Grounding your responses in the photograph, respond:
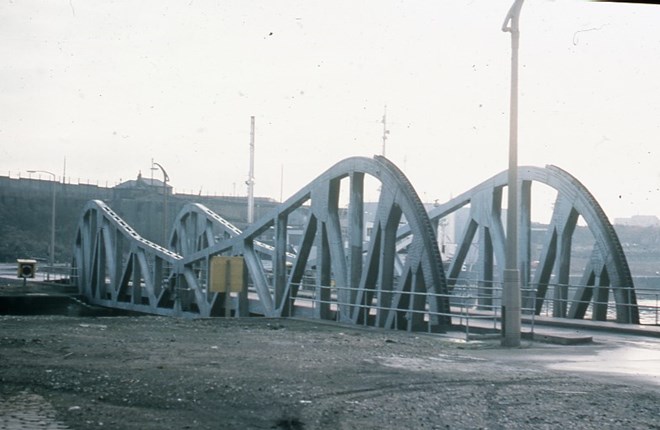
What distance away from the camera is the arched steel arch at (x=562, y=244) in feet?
92.1

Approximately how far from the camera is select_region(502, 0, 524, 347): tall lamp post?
63.0ft

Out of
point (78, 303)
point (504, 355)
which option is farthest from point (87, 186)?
point (504, 355)

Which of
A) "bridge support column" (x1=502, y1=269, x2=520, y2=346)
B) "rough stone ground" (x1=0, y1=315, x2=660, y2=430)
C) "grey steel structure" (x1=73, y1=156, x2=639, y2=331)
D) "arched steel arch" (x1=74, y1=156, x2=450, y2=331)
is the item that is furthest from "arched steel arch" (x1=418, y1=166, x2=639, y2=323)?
"rough stone ground" (x1=0, y1=315, x2=660, y2=430)

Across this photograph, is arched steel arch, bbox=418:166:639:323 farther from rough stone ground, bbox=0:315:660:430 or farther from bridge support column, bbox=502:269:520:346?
rough stone ground, bbox=0:315:660:430

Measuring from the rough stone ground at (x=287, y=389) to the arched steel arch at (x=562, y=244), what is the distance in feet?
36.4

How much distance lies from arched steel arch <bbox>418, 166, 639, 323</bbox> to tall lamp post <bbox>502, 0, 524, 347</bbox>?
5.64 metres

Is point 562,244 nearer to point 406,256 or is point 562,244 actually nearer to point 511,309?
point 406,256

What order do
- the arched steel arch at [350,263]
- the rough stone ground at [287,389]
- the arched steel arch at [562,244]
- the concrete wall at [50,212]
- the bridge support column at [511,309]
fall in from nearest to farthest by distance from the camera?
the rough stone ground at [287,389]
the bridge support column at [511,309]
the arched steel arch at [350,263]
the arched steel arch at [562,244]
the concrete wall at [50,212]

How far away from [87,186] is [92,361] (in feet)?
343

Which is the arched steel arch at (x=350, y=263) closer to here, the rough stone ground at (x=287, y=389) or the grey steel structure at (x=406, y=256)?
the grey steel structure at (x=406, y=256)

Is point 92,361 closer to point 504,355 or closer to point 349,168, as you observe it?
point 504,355

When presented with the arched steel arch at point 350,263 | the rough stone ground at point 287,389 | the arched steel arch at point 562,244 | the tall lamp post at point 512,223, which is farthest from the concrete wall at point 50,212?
the rough stone ground at point 287,389

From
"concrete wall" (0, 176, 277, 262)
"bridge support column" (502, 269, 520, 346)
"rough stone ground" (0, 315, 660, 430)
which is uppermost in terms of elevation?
"concrete wall" (0, 176, 277, 262)

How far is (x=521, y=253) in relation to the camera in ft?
108
